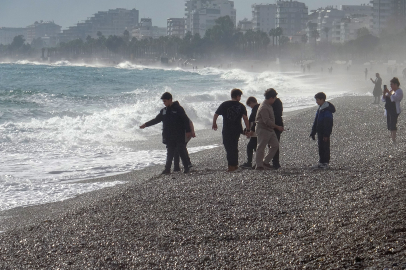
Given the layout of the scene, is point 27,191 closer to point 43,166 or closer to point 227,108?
point 43,166

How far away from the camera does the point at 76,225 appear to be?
663 cm

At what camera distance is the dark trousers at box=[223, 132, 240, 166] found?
898 centimetres

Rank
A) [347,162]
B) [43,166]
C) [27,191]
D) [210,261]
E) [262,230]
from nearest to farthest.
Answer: [210,261], [262,230], [347,162], [27,191], [43,166]

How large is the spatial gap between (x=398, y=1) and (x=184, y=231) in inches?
7481

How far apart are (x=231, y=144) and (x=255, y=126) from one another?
0.71 m

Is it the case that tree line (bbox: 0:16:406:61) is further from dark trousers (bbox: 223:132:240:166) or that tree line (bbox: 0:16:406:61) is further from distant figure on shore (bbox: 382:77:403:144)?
dark trousers (bbox: 223:132:240:166)

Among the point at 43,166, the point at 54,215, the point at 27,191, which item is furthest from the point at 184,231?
the point at 43,166

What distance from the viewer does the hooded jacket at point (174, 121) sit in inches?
A: 358

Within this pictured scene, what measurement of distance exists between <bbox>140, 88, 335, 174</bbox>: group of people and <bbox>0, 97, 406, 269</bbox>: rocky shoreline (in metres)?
0.37

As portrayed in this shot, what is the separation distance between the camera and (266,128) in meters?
8.84

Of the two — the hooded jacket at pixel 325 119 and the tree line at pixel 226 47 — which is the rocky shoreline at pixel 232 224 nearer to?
the hooded jacket at pixel 325 119

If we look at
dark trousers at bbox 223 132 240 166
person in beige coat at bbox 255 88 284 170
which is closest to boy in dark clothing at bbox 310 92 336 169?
person in beige coat at bbox 255 88 284 170

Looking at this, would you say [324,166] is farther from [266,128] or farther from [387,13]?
[387,13]

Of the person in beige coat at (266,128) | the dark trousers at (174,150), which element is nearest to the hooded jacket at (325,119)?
the person in beige coat at (266,128)
